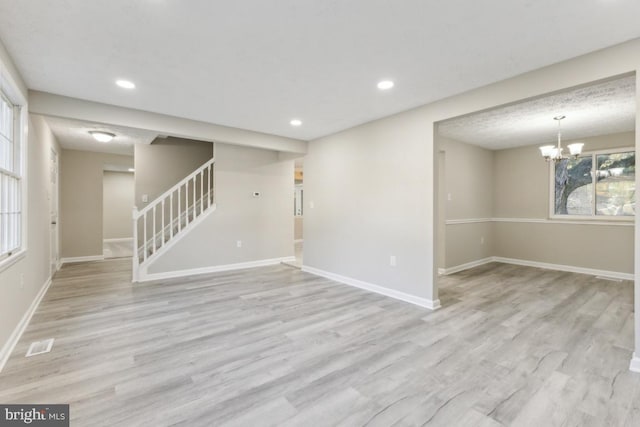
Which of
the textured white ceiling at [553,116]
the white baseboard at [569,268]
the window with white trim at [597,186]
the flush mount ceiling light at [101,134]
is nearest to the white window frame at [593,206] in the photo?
the window with white trim at [597,186]

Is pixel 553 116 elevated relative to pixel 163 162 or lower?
elevated

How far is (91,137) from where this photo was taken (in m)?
5.25

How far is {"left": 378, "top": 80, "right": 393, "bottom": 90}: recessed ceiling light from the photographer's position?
9.46ft

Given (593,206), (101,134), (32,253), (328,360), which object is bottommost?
(328,360)

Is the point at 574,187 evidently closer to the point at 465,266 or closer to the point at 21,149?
the point at 465,266

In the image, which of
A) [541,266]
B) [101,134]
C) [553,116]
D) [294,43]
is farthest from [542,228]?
[101,134]

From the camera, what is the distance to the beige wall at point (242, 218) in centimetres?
517

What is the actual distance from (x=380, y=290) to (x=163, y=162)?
5.12 metres

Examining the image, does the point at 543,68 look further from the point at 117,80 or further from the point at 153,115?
the point at 153,115

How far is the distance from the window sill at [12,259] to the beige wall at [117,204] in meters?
7.87

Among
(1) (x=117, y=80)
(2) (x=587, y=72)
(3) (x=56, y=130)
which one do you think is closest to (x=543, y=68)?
(2) (x=587, y=72)

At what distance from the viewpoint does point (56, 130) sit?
4.74 metres

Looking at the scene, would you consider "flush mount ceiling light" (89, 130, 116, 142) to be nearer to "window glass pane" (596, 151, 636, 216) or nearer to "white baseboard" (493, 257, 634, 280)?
"white baseboard" (493, 257, 634, 280)

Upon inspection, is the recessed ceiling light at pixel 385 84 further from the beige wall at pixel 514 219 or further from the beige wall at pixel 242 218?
the beige wall at pixel 242 218
